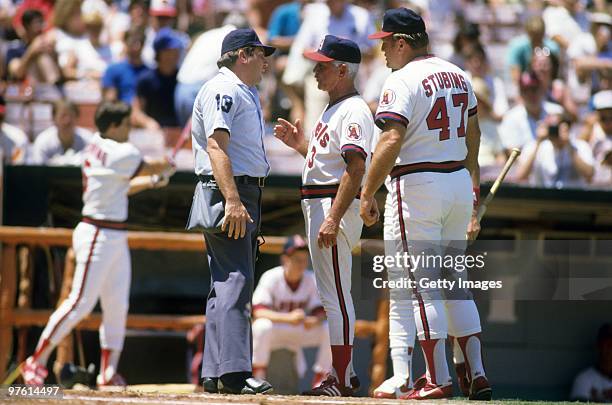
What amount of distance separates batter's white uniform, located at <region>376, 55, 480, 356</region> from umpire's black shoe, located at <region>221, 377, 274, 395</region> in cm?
79

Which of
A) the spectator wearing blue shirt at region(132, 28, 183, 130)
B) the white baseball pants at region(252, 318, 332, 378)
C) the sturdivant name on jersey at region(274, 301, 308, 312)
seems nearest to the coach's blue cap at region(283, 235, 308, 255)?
the sturdivant name on jersey at region(274, 301, 308, 312)

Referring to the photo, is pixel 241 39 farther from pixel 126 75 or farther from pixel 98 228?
pixel 126 75

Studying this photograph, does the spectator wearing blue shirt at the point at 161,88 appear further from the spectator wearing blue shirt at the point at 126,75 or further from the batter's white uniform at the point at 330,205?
the batter's white uniform at the point at 330,205

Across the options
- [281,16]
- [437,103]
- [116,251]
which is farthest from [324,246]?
[281,16]

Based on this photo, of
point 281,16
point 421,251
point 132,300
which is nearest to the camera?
point 421,251

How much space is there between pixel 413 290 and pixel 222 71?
1460mm

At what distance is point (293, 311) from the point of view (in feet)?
30.7

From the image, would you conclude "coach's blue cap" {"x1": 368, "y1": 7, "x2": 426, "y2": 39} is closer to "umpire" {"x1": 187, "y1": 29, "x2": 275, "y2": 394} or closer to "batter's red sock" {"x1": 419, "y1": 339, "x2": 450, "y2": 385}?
"umpire" {"x1": 187, "y1": 29, "x2": 275, "y2": 394}

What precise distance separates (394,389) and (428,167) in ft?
3.82

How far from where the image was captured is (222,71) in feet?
20.3

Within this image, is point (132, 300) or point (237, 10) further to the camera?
point (237, 10)

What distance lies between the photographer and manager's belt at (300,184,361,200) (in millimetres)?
6180

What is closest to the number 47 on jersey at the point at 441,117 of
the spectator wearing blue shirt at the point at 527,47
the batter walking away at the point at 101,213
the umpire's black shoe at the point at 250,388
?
the umpire's black shoe at the point at 250,388

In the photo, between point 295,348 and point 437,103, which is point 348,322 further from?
point 295,348
